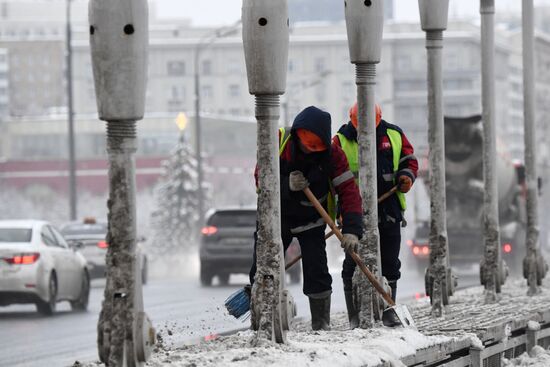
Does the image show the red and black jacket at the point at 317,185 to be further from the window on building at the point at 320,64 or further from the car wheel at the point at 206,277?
the window on building at the point at 320,64

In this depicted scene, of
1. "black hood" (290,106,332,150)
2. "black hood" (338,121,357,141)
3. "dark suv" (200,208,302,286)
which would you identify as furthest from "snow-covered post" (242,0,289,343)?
"dark suv" (200,208,302,286)

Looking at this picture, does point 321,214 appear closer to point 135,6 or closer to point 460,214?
point 135,6

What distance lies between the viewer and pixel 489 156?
19.1 metres

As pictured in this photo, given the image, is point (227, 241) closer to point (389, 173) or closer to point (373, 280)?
point (389, 173)

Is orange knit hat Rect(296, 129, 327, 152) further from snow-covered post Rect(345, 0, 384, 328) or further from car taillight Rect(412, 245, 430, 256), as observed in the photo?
car taillight Rect(412, 245, 430, 256)

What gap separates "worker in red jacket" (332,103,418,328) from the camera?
45.7ft

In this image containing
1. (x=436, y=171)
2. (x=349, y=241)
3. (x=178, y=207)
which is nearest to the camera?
(x=349, y=241)

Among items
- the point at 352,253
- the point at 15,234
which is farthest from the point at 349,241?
the point at 15,234

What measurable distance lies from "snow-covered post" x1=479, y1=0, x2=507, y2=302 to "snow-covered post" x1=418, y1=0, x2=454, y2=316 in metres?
2.26

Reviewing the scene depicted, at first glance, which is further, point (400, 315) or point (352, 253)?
point (400, 315)

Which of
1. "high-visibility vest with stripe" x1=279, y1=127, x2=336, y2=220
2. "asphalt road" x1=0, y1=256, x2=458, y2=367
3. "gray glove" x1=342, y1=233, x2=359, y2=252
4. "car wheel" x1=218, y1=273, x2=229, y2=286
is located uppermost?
"high-visibility vest with stripe" x1=279, y1=127, x2=336, y2=220

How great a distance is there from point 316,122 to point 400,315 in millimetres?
1724

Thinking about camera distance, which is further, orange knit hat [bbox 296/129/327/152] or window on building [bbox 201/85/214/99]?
window on building [bbox 201/85/214/99]

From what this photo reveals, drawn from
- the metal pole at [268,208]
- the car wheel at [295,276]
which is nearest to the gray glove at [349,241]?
the metal pole at [268,208]
